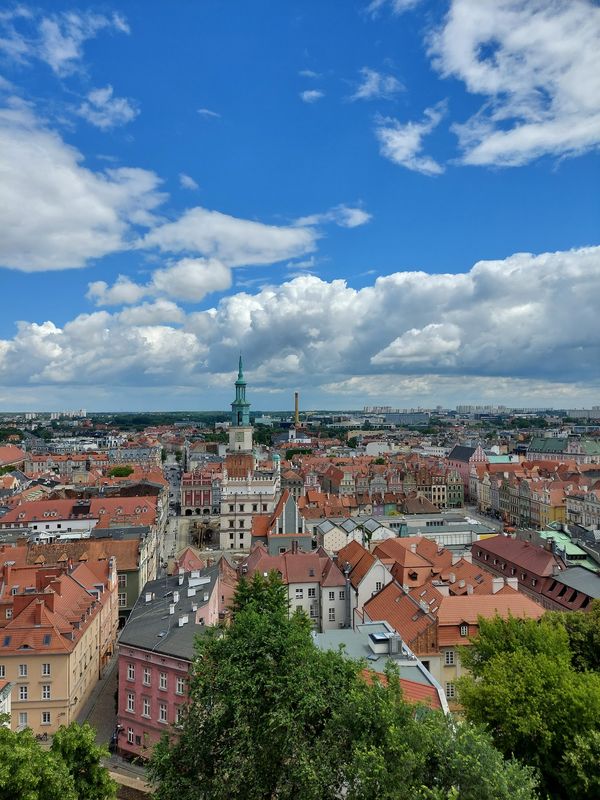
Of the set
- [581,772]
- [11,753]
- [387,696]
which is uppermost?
[387,696]

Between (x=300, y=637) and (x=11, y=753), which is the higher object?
(x=300, y=637)

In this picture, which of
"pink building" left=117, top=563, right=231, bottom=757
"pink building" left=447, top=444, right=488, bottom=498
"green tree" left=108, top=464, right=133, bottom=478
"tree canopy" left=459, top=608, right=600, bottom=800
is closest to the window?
"pink building" left=117, top=563, right=231, bottom=757

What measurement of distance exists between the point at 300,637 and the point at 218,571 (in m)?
28.1

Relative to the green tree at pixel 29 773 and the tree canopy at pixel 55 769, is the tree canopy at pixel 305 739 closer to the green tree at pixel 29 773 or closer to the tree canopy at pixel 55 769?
the tree canopy at pixel 55 769

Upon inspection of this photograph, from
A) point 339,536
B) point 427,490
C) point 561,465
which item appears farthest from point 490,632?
point 561,465

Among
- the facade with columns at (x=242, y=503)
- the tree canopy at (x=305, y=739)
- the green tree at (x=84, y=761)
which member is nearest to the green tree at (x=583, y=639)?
the tree canopy at (x=305, y=739)

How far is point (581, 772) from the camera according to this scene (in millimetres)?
20250

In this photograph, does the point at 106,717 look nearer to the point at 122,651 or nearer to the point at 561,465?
the point at 122,651

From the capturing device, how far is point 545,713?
23641 millimetres

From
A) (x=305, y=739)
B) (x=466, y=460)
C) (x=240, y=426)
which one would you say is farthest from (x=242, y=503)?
(x=466, y=460)

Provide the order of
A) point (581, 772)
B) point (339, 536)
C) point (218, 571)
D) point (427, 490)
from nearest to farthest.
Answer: point (581, 772) → point (218, 571) → point (339, 536) → point (427, 490)

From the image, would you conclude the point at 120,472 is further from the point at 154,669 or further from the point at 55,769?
the point at 55,769

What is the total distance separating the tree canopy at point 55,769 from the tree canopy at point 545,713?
1522 cm

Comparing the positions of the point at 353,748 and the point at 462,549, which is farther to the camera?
the point at 462,549
